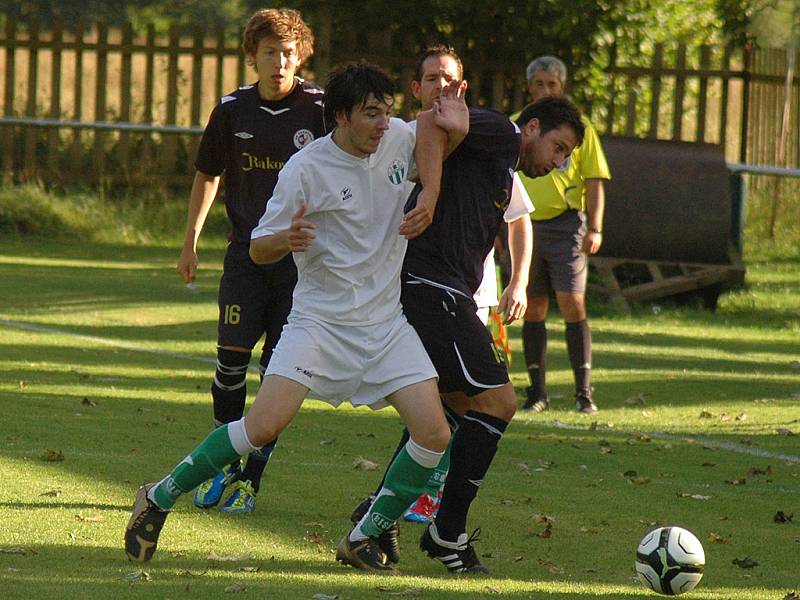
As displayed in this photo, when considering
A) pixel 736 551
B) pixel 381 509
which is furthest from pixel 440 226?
pixel 736 551

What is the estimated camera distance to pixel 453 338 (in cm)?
560

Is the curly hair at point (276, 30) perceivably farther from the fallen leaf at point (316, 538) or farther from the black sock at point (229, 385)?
the fallen leaf at point (316, 538)

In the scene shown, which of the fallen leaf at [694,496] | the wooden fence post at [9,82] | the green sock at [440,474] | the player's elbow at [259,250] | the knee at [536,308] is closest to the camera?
the player's elbow at [259,250]

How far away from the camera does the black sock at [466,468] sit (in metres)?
5.64

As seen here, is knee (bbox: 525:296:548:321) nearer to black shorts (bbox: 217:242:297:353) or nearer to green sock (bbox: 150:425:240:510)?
black shorts (bbox: 217:242:297:353)

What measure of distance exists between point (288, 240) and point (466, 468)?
1.15 m

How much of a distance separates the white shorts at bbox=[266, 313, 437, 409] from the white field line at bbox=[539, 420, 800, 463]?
3717mm

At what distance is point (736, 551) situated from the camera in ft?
20.3

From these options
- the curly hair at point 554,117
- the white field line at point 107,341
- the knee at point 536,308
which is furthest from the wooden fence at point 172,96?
the curly hair at point 554,117

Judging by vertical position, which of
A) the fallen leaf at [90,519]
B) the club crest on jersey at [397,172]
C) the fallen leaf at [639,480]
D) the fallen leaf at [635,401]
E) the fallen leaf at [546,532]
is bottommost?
the fallen leaf at [635,401]

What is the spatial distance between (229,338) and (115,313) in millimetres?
7415

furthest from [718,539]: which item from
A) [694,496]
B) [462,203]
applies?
[462,203]

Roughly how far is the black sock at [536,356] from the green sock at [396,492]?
14.8ft

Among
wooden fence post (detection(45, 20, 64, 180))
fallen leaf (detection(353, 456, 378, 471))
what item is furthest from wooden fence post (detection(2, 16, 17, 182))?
fallen leaf (detection(353, 456, 378, 471))
